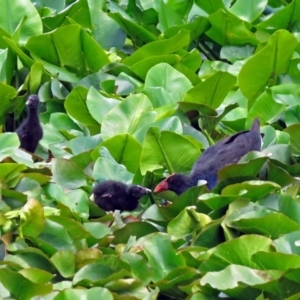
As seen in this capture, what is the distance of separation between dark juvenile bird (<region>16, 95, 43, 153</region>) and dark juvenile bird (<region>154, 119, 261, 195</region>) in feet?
2.18

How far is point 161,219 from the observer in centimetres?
274

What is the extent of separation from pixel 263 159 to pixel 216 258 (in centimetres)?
48

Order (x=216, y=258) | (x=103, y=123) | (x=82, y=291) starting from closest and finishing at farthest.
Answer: (x=82, y=291)
(x=216, y=258)
(x=103, y=123)

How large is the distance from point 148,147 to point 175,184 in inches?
6.6

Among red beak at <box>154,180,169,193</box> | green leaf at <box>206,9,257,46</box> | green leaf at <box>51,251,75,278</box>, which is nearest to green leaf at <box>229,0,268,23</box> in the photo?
green leaf at <box>206,9,257,46</box>

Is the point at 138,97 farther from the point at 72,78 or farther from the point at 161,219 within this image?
the point at 161,219

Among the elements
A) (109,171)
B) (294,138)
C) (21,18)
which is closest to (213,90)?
(294,138)

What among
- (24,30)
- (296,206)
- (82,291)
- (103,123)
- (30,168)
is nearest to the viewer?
(82,291)

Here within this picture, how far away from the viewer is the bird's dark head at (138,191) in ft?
9.41

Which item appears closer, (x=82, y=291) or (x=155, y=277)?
(x=82, y=291)

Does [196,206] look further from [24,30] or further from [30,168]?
[24,30]

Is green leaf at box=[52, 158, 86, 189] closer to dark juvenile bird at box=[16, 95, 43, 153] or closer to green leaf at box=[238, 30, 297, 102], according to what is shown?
dark juvenile bird at box=[16, 95, 43, 153]

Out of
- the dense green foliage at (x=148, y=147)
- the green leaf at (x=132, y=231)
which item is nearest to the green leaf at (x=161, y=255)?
the dense green foliage at (x=148, y=147)

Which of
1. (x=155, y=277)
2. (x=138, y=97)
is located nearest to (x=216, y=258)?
(x=155, y=277)
